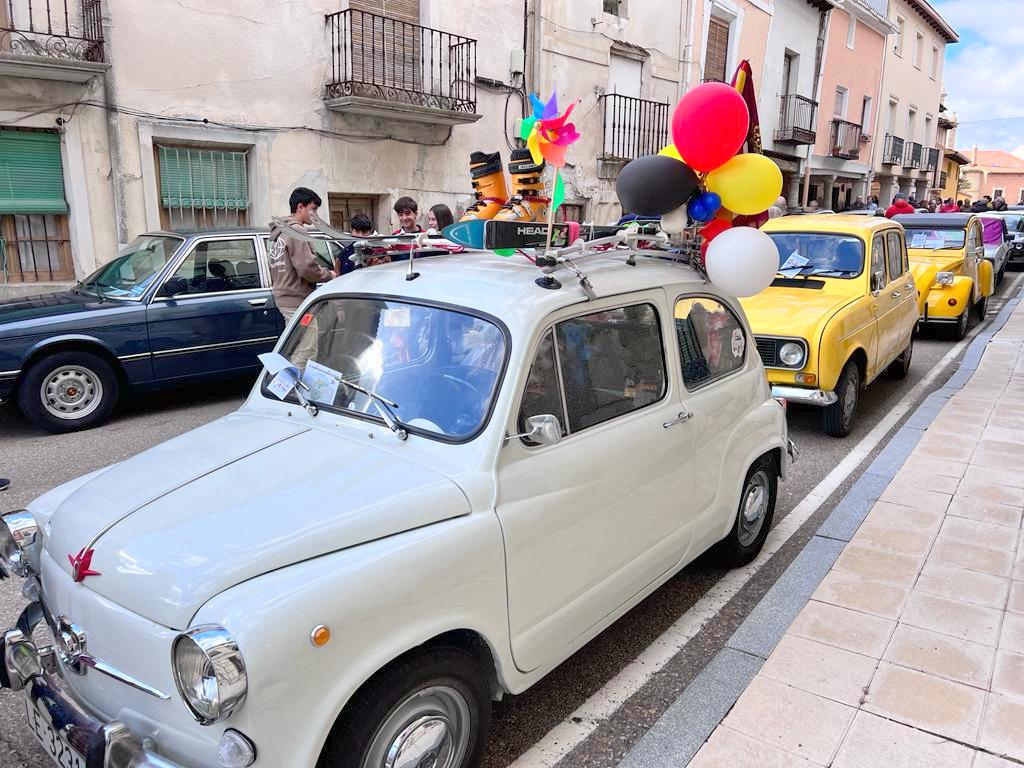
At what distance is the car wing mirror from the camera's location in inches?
103

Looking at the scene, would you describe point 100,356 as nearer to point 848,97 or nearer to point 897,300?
point 897,300

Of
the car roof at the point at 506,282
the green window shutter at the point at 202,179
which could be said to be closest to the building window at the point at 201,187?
the green window shutter at the point at 202,179

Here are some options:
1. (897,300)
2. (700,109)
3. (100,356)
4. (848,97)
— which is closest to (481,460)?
(700,109)

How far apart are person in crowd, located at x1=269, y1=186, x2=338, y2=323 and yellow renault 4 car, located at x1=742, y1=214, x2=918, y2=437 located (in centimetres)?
377

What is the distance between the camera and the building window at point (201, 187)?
10.2 meters

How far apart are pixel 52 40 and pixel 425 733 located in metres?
9.57

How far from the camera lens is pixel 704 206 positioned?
400 centimetres

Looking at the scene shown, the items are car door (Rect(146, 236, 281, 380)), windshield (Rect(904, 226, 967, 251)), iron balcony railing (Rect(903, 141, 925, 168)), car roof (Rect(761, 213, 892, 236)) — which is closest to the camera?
car door (Rect(146, 236, 281, 380))

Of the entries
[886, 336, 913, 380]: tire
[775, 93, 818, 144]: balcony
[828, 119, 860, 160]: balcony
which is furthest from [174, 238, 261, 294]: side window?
[828, 119, 860, 160]: balcony

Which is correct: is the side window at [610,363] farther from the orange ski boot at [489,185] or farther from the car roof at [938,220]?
the car roof at [938,220]

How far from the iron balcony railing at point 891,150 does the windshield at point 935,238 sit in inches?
843

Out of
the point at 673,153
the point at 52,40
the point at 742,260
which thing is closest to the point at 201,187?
the point at 52,40

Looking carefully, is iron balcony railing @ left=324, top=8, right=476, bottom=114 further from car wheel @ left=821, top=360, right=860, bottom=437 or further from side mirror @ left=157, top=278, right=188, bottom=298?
car wheel @ left=821, top=360, right=860, bottom=437

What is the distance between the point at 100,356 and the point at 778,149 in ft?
70.3
